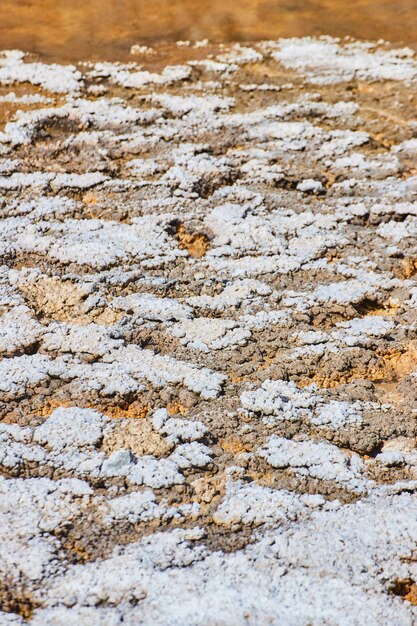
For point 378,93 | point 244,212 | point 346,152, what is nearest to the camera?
point 244,212

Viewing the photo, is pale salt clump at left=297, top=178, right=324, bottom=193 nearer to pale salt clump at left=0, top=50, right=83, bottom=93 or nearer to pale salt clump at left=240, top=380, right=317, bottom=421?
pale salt clump at left=240, top=380, right=317, bottom=421

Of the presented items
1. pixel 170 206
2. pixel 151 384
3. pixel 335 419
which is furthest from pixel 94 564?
pixel 170 206

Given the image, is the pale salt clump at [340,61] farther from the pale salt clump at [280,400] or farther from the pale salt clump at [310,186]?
the pale salt clump at [280,400]

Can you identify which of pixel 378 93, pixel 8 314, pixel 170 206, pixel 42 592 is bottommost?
pixel 42 592

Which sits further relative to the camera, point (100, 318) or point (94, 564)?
point (100, 318)

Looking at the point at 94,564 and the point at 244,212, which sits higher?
the point at 244,212

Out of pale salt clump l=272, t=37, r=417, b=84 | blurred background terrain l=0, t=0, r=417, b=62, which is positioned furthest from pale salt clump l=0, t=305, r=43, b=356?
pale salt clump l=272, t=37, r=417, b=84

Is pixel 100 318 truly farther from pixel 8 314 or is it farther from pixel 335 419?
pixel 335 419

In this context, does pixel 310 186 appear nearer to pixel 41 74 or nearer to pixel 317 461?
pixel 317 461

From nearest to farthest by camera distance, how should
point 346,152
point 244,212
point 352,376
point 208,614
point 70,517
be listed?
point 208,614 → point 70,517 → point 352,376 → point 244,212 → point 346,152
